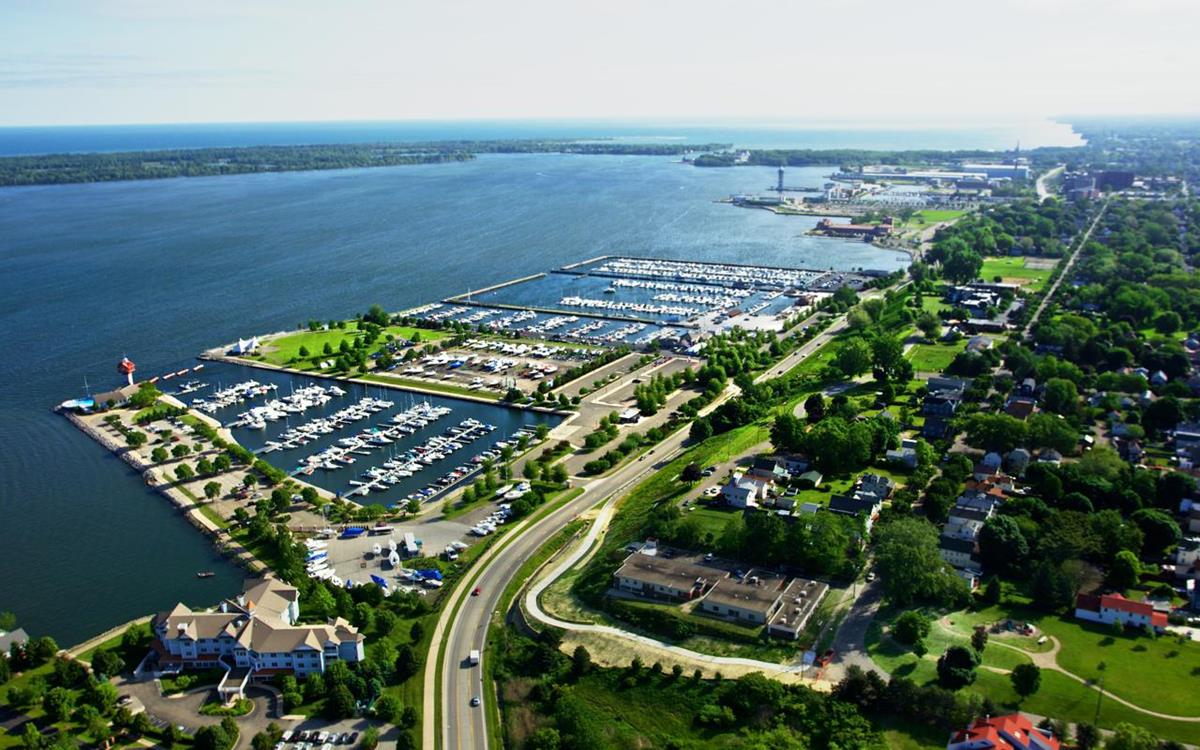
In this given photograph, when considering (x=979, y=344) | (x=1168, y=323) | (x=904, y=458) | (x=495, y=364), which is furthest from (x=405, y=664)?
(x=1168, y=323)

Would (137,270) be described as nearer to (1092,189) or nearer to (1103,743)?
(1103,743)

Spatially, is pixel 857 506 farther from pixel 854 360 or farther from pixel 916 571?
pixel 854 360

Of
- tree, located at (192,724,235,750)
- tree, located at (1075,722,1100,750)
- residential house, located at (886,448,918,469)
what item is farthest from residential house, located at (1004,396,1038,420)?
tree, located at (192,724,235,750)

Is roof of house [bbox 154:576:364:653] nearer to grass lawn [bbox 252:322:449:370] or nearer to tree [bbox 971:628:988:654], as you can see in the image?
tree [bbox 971:628:988:654]

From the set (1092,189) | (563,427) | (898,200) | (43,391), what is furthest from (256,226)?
(1092,189)

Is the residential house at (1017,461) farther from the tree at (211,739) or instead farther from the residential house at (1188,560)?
the tree at (211,739)

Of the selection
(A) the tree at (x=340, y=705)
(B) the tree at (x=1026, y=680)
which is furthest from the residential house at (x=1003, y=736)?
(A) the tree at (x=340, y=705)
